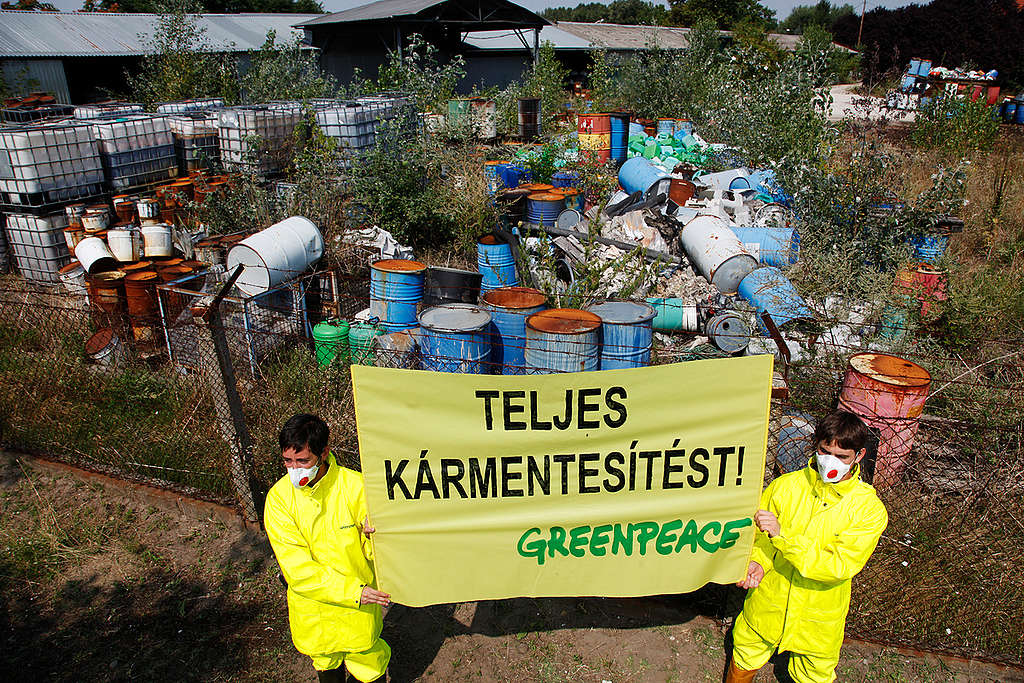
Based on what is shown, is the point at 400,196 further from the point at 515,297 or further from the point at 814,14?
the point at 814,14

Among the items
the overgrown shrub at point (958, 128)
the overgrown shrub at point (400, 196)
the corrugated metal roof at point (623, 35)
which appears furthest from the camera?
the corrugated metal roof at point (623, 35)

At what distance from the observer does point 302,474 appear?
2.63 meters

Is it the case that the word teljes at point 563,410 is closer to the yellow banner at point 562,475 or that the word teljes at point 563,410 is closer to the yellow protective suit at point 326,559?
the yellow banner at point 562,475

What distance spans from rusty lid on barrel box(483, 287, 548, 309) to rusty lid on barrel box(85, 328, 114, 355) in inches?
137

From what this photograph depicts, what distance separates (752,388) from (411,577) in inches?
61.6

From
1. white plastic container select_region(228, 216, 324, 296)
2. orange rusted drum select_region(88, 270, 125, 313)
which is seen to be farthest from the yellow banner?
orange rusted drum select_region(88, 270, 125, 313)

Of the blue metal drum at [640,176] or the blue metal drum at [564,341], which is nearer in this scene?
the blue metal drum at [564,341]

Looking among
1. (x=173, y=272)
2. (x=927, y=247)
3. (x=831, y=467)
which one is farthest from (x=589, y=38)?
(x=831, y=467)

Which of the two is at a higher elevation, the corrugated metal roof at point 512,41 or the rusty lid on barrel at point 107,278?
the corrugated metal roof at point 512,41

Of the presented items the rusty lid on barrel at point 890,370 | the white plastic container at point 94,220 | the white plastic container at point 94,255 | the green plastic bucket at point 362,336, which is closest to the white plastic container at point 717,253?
the rusty lid on barrel at point 890,370

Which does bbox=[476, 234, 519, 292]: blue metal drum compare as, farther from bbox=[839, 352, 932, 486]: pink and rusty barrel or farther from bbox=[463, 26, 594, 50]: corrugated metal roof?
bbox=[463, 26, 594, 50]: corrugated metal roof

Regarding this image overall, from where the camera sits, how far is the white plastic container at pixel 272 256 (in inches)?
261

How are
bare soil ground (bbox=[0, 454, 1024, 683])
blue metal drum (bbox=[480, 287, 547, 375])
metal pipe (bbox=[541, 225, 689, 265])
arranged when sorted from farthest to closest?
metal pipe (bbox=[541, 225, 689, 265]) < blue metal drum (bbox=[480, 287, 547, 375]) < bare soil ground (bbox=[0, 454, 1024, 683])

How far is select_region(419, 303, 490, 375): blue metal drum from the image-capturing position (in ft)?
15.3
